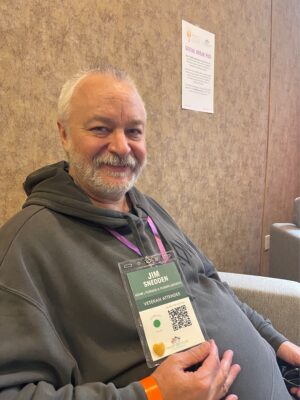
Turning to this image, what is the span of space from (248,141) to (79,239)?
6.55 ft

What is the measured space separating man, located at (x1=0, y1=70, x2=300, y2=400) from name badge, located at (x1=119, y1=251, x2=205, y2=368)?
0.08 feet

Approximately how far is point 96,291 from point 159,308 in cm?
16

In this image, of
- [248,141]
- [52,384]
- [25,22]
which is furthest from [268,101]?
[52,384]

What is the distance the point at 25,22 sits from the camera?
3.76 feet

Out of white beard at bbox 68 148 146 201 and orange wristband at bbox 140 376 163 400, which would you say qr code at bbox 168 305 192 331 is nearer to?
orange wristband at bbox 140 376 163 400

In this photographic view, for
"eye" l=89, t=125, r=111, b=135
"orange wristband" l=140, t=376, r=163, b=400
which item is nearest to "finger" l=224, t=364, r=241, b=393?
"orange wristband" l=140, t=376, r=163, b=400

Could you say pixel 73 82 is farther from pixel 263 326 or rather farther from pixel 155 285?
Answer: pixel 263 326

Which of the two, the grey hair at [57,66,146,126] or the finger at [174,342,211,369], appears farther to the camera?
the grey hair at [57,66,146,126]

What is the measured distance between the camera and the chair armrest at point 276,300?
1.29 meters

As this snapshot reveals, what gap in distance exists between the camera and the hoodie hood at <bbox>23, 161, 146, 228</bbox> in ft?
2.95

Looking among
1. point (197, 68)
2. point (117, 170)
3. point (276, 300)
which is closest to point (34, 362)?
point (117, 170)

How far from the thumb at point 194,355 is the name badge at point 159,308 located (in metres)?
0.03

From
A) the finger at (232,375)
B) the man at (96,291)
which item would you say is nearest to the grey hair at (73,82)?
the man at (96,291)

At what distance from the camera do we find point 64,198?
0.90 m
